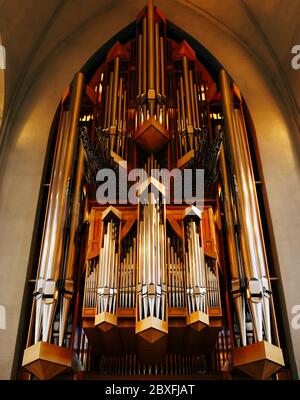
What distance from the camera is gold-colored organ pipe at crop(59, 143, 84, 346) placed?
602cm

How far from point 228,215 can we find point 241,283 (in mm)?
1102

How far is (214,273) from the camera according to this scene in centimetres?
631

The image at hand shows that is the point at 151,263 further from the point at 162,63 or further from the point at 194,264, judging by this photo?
the point at 162,63

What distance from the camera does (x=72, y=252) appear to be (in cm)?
659

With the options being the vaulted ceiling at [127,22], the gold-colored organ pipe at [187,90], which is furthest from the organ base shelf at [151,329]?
Result: the vaulted ceiling at [127,22]

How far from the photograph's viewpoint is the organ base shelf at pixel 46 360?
546 cm

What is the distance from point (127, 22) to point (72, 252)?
5.78 meters

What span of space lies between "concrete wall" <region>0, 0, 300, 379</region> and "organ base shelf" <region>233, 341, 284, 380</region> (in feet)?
2.50

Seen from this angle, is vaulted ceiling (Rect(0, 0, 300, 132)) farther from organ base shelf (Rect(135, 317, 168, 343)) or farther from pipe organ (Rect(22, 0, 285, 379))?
organ base shelf (Rect(135, 317, 168, 343))

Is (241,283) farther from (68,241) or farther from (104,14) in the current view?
(104,14)

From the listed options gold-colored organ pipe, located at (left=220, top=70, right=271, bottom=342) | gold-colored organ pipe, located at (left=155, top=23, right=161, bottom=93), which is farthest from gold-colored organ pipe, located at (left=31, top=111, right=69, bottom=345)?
gold-colored organ pipe, located at (left=220, top=70, right=271, bottom=342)

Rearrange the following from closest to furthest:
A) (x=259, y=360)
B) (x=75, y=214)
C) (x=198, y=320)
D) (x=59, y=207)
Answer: (x=259, y=360) < (x=198, y=320) < (x=59, y=207) < (x=75, y=214)

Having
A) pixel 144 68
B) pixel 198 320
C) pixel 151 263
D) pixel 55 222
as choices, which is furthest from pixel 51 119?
pixel 198 320
